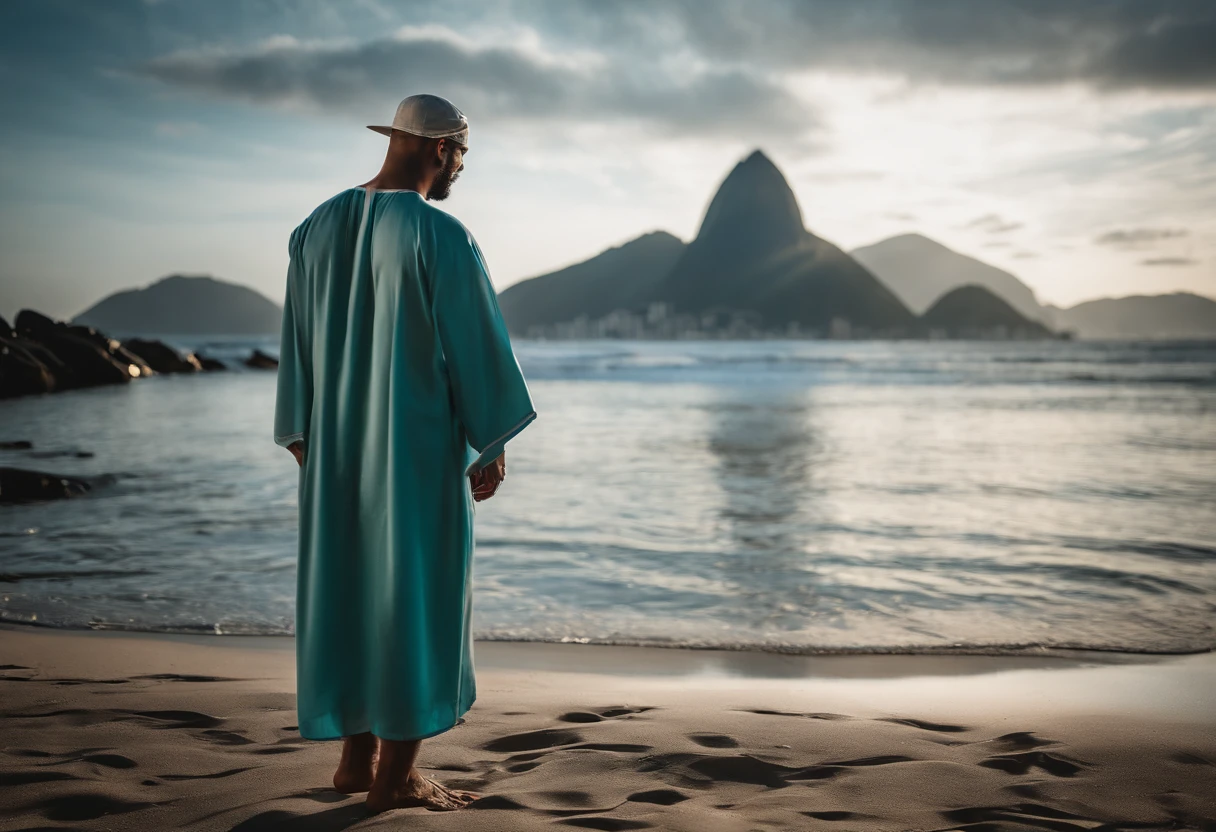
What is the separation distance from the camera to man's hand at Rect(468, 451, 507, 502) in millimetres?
2406

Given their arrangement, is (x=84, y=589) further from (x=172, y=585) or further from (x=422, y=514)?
(x=422, y=514)

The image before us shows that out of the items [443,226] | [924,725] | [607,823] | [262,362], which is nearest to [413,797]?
[607,823]

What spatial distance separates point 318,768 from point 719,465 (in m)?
8.92

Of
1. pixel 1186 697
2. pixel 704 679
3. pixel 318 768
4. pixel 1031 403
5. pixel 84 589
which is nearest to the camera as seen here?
pixel 318 768

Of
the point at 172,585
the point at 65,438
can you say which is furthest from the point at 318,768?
the point at 65,438

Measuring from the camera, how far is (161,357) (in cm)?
3841

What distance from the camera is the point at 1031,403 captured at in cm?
2369

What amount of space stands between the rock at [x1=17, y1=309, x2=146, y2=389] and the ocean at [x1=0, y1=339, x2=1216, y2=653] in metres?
13.5

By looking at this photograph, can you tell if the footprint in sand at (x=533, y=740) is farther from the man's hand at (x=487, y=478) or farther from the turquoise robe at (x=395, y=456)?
the man's hand at (x=487, y=478)

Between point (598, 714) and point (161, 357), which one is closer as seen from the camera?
point (598, 714)

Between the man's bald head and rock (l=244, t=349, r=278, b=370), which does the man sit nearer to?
the man's bald head

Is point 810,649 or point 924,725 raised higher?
point 924,725

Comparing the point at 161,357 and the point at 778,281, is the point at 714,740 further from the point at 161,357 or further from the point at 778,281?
the point at 778,281

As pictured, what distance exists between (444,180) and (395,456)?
80 centimetres
